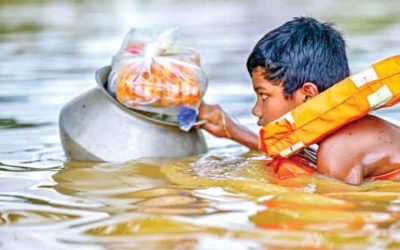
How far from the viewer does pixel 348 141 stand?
4.73m

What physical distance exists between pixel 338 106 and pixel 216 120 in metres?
1.12

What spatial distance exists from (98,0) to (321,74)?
13687 millimetres

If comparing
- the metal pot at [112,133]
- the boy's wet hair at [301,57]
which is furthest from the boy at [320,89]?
the metal pot at [112,133]

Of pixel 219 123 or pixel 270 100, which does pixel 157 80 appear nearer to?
pixel 219 123

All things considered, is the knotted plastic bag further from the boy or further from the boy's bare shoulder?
the boy's bare shoulder

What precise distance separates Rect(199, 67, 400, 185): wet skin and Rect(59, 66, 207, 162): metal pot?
2.46ft

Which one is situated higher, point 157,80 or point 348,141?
point 157,80

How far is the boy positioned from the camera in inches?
186

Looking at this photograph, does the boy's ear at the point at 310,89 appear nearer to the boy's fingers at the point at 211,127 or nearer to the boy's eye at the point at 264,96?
the boy's eye at the point at 264,96

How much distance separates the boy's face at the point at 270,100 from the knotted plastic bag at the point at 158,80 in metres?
0.67

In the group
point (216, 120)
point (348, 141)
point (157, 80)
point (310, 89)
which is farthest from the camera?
point (216, 120)

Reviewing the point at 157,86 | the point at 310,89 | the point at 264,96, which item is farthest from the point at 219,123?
the point at 310,89

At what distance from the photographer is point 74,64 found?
977 centimetres

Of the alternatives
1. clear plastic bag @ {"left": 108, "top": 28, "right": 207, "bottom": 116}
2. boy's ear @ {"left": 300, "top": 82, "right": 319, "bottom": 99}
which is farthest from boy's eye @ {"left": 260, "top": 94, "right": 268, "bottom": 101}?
clear plastic bag @ {"left": 108, "top": 28, "right": 207, "bottom": 116}
